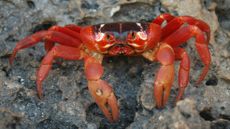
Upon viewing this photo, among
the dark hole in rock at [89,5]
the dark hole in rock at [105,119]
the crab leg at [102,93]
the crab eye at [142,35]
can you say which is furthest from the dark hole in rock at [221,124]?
the dark hole in rock at [89,5]

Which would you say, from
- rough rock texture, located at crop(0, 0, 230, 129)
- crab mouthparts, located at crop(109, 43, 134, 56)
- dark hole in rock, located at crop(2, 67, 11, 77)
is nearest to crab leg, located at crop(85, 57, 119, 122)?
rough rock texture, located at crop(0, 0, 230, 129)

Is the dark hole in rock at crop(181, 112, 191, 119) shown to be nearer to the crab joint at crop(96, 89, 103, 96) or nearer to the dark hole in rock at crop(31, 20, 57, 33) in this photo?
the crab joint at crop(96, 89, 103, 96)

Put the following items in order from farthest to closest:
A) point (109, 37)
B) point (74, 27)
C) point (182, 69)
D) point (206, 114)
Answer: point (74, 27) < point (109, 37) < point (182, 69) < point (206, 114)

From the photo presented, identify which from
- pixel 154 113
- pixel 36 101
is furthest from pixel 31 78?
pixel 154 113

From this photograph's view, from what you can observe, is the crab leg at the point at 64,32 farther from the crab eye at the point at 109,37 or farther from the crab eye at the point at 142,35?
the crab eye at the point at 142,35

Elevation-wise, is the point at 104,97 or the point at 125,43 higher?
the point at 125,43

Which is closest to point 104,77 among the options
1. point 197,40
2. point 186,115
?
point 197,40

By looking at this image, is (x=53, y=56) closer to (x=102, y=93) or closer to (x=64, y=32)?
(x=64, y=32)
